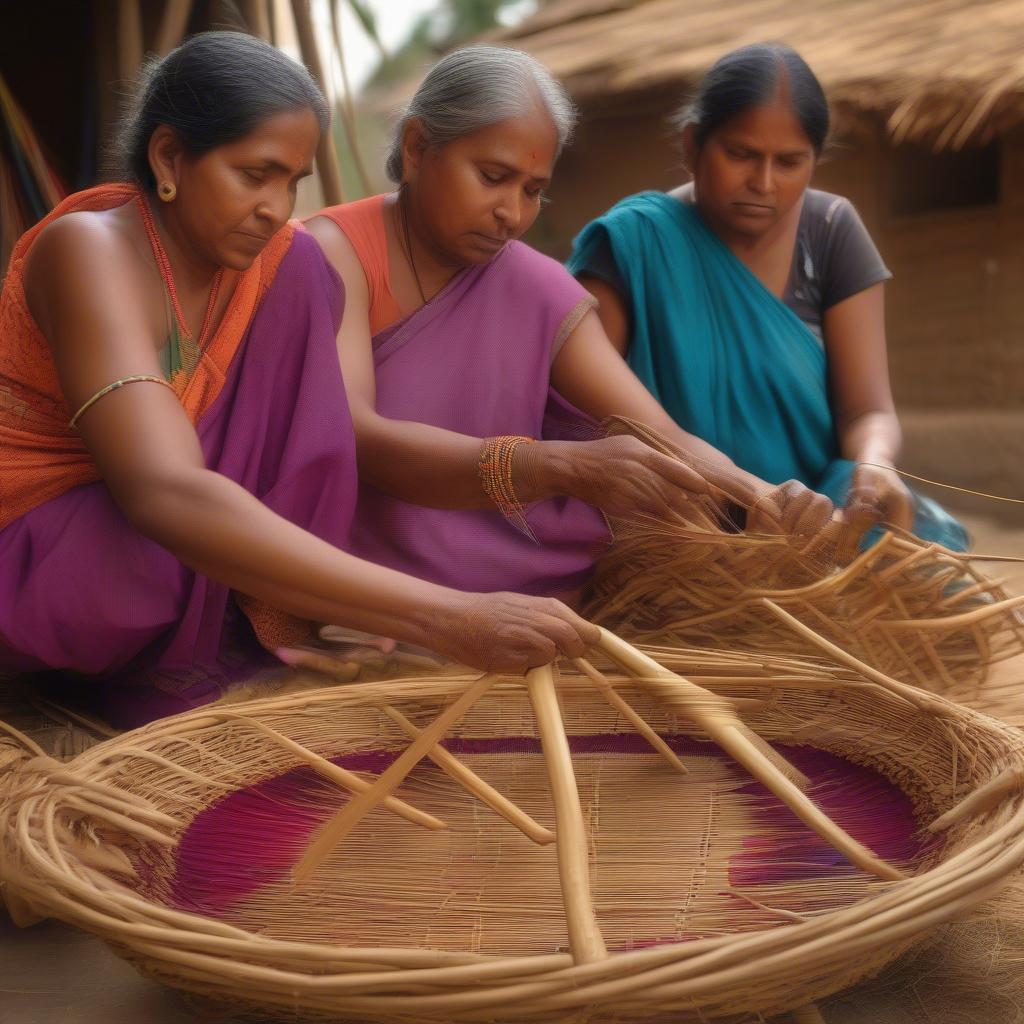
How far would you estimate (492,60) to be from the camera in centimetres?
218

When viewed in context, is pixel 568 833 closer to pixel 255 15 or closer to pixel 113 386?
pixel 113 386

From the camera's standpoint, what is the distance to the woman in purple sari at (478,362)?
2.12 metres

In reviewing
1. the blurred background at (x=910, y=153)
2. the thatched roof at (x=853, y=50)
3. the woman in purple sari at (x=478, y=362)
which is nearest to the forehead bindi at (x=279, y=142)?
the woman in purple sari at (x=478, y=362)

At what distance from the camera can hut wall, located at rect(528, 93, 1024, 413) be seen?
215 inches

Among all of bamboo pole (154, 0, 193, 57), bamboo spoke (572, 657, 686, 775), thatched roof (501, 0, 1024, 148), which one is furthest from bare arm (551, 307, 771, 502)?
thatched roof (501, 0, 1024, 148)

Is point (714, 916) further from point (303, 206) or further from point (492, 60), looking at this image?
point (303, 206)

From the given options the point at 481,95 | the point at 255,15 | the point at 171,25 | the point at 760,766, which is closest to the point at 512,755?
the point at 760,766

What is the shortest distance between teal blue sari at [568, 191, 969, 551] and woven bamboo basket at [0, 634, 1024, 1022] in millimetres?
836

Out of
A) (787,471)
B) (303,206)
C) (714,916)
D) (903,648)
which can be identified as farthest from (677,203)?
(303,206)

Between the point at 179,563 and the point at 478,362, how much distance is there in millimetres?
710

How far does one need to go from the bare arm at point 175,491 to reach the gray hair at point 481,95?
635 millimetres

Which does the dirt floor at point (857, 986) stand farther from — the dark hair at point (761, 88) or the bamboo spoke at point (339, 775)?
the dark hair at point (761, 88)

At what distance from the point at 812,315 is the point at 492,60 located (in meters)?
0.95

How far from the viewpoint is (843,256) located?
269cm
